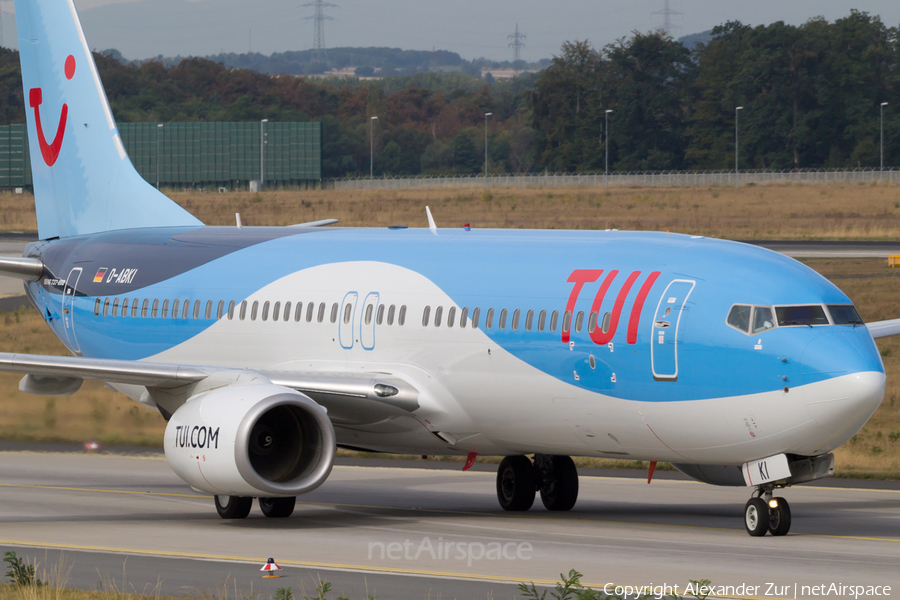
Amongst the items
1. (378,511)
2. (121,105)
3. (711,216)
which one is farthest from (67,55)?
(121,105)

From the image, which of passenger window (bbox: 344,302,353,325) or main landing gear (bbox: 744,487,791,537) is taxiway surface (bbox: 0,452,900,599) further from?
passenger window (bbox: 344,302,353,325)

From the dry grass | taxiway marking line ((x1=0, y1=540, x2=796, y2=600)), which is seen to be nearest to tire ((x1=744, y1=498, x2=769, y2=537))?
taxiway marking line ((x1=0, y1=540, x2=796, y2=600))

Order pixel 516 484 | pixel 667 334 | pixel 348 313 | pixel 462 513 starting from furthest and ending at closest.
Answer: pixel 516 484 < pixel 462 513 < pixel 348 313 < pixel 667 334

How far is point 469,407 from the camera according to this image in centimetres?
2097

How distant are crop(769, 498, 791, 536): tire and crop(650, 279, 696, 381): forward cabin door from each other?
7.62ft

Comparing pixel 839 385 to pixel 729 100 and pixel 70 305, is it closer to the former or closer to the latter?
pixel 70 305

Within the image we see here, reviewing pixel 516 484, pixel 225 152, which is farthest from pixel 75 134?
pixel 225 152

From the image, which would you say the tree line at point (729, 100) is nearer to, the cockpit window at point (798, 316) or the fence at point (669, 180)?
the fence at point (669, 180)

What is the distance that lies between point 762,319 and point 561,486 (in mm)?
6282

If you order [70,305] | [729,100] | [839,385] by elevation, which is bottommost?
[839,385]

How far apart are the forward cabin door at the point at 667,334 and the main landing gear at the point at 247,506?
660 centimetres

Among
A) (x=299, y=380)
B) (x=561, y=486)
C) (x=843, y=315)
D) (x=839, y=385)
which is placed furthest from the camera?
(x=561, y=486)

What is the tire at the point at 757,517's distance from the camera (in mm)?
18969

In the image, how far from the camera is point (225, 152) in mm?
159625
